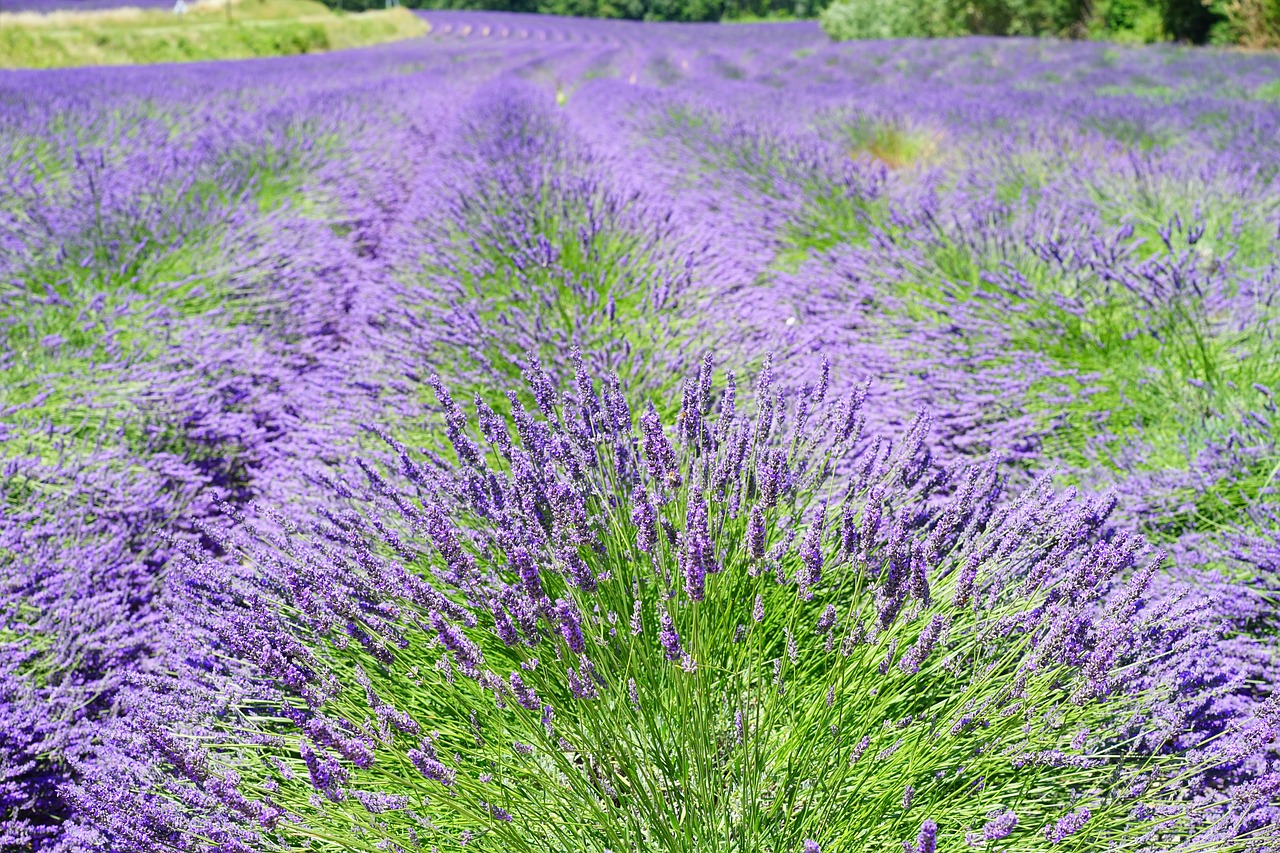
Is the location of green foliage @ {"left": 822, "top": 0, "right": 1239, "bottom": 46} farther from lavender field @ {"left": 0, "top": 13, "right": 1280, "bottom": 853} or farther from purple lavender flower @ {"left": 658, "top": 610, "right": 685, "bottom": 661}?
purple lavender flower @ {"left": 658, "top": 610, "right": 685, "bottom": 661}

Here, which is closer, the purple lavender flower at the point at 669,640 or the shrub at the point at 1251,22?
the purple lavender flower at the point at 669,640

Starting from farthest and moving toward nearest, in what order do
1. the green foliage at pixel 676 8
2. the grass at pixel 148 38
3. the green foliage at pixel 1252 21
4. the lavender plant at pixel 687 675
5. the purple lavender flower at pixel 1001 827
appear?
the green foliage at pixel 676 8 → the grass at pixel 148 38 → the green foliage at pixel 1252 21 → the lavender plant at pixel 687 675 → the purple lavender flower at pixel 1001 827

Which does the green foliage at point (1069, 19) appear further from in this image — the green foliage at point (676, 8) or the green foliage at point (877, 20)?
the green foliage at point (676, 8)

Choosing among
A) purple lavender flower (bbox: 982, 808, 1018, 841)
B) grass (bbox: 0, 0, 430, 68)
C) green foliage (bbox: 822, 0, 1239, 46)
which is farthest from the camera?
grass (bbox: 0, 0, 430, 68)

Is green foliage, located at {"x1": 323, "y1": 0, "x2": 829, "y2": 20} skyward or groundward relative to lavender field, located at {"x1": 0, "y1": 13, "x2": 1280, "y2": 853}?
skyward

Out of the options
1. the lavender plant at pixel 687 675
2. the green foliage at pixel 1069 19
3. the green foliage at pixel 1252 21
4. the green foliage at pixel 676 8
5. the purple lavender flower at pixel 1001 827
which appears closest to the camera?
the purple lavender flower at pixel 1001 827

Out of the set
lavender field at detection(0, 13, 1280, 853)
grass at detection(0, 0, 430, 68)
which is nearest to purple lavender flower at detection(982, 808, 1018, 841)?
lavender field at detection(0, 13, 1280, 853)

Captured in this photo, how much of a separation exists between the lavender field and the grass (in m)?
17.0

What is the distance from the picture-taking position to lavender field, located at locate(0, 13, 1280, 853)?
115 cm

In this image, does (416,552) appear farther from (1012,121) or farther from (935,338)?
(1012,121)

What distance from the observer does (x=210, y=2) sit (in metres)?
29.5

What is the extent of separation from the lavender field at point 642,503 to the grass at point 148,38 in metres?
17.0

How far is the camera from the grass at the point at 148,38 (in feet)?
57.4

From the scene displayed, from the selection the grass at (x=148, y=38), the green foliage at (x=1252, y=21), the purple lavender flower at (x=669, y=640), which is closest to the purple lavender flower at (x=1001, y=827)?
the purple lavender flower at (x=669, y=640)
